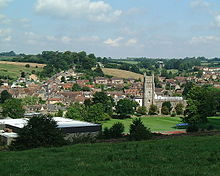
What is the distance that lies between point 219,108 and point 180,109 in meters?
8.94

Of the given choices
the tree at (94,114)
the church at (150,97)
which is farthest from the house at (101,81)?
the tree at (94,114)

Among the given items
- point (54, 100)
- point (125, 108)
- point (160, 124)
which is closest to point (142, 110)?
point (125, 108)

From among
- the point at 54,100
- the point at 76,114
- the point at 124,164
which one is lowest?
the point at 54,100

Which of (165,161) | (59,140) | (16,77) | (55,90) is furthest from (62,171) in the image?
(16,77)

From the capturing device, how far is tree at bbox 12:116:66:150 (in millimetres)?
20812

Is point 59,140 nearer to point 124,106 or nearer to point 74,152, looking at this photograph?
point 74,152

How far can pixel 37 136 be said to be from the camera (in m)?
20.9

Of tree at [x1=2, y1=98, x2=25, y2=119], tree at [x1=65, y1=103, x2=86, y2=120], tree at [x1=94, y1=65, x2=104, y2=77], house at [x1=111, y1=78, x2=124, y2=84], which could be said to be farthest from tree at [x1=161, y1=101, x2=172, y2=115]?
tree at [x1=94, y1=65, x2=104, y2=77]

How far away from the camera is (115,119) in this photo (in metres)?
78.3

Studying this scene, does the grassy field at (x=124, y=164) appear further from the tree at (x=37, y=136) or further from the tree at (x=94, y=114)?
the tree at (x=94, y=114)

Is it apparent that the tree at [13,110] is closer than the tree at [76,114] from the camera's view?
No

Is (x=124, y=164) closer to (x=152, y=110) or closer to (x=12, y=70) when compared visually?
(x=152, y=110)

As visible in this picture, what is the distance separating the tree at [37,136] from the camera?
20.8m

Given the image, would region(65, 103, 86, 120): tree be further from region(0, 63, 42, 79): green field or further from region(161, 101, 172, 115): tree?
region(0, 63, 42, 79): green field
